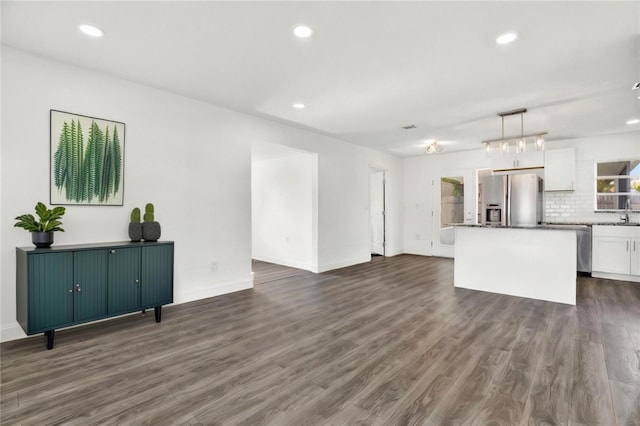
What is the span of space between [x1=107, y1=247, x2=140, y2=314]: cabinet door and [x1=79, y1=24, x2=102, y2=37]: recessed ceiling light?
73.2 inches

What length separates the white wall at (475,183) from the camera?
19.2 feet

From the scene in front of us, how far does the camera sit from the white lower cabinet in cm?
520

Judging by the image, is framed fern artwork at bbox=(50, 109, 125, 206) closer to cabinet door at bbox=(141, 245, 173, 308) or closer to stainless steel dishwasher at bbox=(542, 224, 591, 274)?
cabinet door at bbox=(141, 245, 173, 308)

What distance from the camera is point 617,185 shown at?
584 centimetres

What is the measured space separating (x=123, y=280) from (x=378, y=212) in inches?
246

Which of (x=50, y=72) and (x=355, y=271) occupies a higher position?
(x=50, y=72)

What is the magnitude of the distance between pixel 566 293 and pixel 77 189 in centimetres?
577

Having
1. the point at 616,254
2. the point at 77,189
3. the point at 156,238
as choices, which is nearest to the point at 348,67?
the point at 156,238

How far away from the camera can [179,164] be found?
391 cm

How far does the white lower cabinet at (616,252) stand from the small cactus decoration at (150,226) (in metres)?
6.95

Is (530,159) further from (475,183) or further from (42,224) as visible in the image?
(42,224)

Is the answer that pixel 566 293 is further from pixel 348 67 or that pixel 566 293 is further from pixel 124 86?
pixel 124 86

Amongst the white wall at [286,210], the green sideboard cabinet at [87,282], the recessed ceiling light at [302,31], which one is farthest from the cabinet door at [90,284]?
the white wall at [286,210]

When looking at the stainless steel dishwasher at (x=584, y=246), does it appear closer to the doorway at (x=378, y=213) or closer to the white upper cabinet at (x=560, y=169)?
the white upper cabinet at (x=560, y=169)
